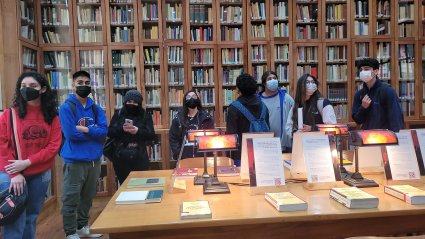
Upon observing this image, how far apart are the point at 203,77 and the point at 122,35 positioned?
1.29m

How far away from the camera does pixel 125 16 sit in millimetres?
4836

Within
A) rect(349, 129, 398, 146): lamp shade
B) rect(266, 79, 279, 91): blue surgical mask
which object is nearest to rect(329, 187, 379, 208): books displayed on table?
rect(349, 129, 398, 146): lamp shade

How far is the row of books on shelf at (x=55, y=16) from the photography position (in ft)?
15.4

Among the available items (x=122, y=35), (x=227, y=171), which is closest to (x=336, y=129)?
(x=227, y=171)

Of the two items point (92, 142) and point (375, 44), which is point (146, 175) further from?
point (375, 44)

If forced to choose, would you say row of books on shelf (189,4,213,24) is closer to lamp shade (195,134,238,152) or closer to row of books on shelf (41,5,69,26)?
row of books on shelf (41,5,69,26)

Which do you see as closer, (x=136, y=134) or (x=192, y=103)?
(x=136, y=134)

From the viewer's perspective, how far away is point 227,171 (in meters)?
2.44

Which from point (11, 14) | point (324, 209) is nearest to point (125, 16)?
point (11, 14)

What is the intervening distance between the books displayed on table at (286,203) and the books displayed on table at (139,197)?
0.60 metres

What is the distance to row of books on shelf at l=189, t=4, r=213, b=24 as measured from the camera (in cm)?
491

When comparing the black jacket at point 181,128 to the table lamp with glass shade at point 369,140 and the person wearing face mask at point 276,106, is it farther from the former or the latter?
the table lamp with glass shade at point 369,140

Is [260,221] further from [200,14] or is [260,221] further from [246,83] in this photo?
[200,14]

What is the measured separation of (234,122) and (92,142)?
128cm
